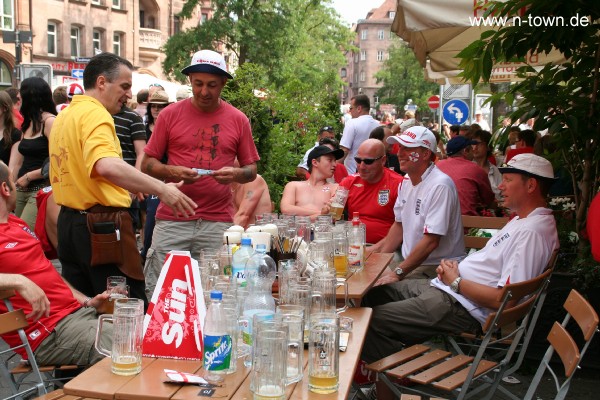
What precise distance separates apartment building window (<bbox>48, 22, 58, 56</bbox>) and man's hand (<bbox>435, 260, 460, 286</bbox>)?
1671 inches

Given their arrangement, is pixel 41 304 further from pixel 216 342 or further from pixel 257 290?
pixel 216 342

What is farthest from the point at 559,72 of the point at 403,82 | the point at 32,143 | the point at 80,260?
the point at 403,82

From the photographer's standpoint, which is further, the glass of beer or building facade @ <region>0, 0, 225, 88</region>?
building facade @ <region>0, 0, 225, 88</region>

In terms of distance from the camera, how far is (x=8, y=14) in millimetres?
40500

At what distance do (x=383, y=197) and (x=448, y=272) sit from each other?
1.91 meters

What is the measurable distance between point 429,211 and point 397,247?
2.83ft

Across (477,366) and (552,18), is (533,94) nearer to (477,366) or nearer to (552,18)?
(552,18)

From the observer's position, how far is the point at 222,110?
550 centimetres

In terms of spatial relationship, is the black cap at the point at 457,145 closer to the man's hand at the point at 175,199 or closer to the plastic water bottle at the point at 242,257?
the man's hand at the point at 175,199

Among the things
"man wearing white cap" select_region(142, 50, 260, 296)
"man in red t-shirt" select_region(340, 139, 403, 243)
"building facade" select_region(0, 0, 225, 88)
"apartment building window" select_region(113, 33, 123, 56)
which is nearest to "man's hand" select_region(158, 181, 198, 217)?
"man wearing white cap" select_region(142, 50, 260, 296)

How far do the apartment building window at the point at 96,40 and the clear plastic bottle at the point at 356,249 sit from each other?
43.6 metres

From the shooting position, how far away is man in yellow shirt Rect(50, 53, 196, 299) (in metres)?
4.21

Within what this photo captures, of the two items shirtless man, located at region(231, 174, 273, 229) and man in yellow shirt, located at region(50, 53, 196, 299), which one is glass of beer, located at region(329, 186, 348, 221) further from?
man in yellow shirt, located at region(50, 53, 196, 299)

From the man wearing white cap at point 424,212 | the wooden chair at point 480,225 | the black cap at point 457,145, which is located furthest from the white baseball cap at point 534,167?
the black cap at point 457,145
